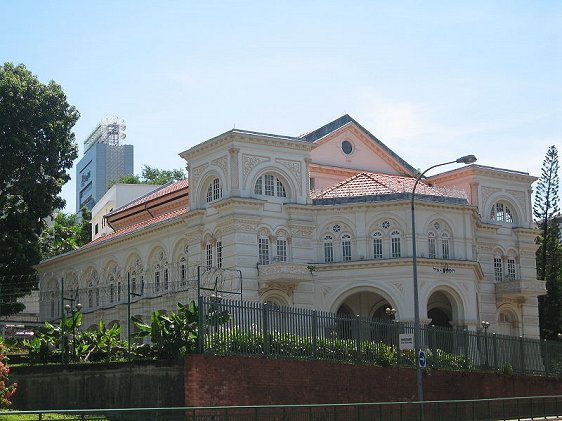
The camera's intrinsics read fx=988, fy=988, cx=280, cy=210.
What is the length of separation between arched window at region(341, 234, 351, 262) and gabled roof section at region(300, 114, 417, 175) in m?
6.80

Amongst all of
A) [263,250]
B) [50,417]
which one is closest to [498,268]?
[263,250]

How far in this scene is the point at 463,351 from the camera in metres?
38.8

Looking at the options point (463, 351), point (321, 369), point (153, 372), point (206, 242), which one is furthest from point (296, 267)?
point (153, 372)

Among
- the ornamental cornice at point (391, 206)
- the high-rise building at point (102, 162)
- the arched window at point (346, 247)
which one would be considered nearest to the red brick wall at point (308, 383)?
the ornamental cornice at point (391, 206)

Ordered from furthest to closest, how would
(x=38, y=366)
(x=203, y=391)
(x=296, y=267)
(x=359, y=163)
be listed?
(x=359, y=163) < (x=296, y=267) < (x=38, y=366) < (x=203, y=391)

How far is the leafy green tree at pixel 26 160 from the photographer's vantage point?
56406 millimetres

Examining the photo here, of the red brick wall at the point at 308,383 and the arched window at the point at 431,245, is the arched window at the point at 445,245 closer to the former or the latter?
the arched window at the point at 431,245

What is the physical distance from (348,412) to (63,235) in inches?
2374

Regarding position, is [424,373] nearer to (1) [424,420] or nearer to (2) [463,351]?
(2) [463,351]

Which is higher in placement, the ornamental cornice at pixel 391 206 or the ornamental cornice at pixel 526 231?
the ornamental cornice at pixel 391 206

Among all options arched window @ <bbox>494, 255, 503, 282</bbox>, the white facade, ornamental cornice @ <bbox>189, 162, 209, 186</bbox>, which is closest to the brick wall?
ornamental cornice @ <bbox>189, 162, 209, 186</bbox>

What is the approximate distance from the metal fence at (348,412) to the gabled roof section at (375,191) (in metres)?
13.2

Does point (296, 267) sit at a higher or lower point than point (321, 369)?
higher

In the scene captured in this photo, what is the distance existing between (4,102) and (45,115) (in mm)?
2495
